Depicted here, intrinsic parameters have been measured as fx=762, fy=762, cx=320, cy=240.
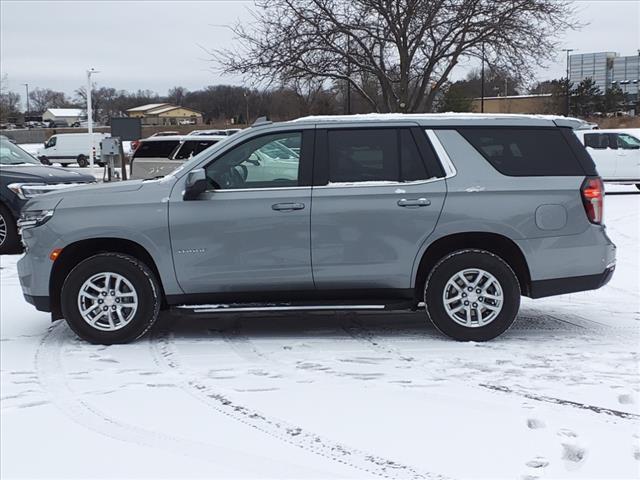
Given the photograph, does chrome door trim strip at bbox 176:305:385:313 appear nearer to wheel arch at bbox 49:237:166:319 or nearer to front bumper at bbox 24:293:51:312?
wheel arch at bbox 49:237:166:319

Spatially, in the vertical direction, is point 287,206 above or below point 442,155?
below

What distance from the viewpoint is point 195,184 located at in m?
5.97

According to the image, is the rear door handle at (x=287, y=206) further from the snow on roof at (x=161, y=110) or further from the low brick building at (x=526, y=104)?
the snow on roof at (x=161, y=110)

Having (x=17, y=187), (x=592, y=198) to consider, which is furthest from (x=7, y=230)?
(x=592, y=198)

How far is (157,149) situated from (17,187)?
22.3ft

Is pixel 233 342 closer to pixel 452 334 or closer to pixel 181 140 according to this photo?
pixel 452 334

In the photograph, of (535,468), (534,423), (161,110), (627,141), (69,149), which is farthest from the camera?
(161,110)

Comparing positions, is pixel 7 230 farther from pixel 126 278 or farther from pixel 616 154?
pixel 616 154

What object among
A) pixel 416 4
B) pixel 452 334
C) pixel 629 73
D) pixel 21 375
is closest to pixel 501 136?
pixel 452 334

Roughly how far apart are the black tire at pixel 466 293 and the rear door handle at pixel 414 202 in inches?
17.9

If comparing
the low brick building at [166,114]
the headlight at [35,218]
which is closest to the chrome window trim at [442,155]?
the headlight at [35,218]

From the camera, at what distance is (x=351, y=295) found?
20.2ft

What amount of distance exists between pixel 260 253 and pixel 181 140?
39.0 feet

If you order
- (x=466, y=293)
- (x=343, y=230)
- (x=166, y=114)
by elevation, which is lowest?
(x=466, y=293)
